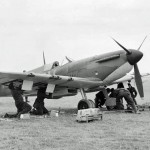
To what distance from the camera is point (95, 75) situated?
11.9 meters

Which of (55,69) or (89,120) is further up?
(55,69)

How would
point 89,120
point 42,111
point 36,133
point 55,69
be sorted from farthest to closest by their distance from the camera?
point 55,69, point 42,111, point 89,120, point 36,133

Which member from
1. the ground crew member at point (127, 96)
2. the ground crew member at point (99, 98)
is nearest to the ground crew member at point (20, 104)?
the ground crew member at point (127, 96)

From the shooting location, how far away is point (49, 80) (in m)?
11.2

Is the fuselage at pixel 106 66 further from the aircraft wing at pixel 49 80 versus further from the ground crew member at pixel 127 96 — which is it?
the ground crew member at pixel 127 96

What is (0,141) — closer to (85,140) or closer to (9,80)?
(85,140)

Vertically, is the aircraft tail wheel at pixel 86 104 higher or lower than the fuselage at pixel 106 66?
lower

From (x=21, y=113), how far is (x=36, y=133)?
3639mm

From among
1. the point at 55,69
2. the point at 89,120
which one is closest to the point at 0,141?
the point at 89,120

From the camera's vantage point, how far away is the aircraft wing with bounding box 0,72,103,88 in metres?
10.6

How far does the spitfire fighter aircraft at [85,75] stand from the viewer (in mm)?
10922

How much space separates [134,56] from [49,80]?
3434mm

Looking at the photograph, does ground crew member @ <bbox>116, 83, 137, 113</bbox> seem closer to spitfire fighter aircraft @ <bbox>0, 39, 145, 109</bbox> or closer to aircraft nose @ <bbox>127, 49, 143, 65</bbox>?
spitfire fighter aircraft @ <bbox>0, 39, 145, 109</bbox>

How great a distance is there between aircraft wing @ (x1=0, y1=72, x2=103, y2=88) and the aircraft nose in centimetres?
156
